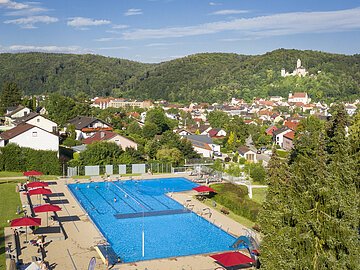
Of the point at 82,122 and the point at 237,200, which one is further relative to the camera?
the point at 82,122

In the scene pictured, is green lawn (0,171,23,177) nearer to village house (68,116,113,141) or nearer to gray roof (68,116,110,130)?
village house (68,116,113,141)

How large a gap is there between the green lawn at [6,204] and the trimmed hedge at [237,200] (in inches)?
427

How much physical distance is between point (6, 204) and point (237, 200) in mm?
12102

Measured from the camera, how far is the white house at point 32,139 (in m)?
33.3

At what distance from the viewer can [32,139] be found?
3378 centimetres

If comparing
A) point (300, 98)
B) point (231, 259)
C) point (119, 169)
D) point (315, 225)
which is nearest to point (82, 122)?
point (119, 169)

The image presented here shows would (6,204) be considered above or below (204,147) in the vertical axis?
below

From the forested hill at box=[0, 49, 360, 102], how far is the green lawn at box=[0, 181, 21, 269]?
9904 centimetres

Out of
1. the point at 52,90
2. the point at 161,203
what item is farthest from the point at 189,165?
the point at 52,90

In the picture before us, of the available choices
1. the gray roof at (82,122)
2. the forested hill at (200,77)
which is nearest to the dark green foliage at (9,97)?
the gray roof at (82,122)

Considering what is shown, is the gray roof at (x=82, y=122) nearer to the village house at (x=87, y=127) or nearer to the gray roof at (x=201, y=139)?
the village house at (x=87, y=127)

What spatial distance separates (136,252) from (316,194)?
9.85 m

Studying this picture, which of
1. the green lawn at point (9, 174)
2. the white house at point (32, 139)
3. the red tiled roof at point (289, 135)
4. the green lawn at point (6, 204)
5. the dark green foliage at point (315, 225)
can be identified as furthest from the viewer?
the red tiled roof at point (289, 135)

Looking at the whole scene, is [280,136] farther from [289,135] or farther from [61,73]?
[61,73]
